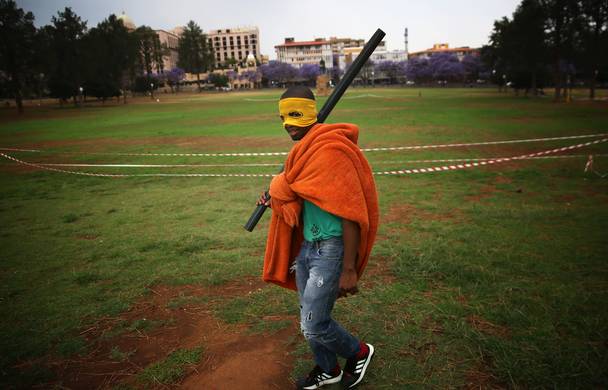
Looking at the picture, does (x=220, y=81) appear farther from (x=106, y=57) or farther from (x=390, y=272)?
(x=390, y=272)

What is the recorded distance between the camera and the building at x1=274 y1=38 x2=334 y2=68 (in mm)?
162750

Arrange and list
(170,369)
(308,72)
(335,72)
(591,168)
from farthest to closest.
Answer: (335,72) → (308,72) → (591,168) → (170,369)

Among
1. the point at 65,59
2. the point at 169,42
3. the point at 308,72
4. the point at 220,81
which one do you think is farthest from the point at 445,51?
the point at 65,59

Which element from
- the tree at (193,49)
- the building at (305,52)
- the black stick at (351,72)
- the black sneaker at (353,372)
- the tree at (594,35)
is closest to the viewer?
the black stick at (351,72)

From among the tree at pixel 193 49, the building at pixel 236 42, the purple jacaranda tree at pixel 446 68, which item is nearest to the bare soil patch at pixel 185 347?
the tree at pixel 193 49

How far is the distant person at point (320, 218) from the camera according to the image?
2.11 m

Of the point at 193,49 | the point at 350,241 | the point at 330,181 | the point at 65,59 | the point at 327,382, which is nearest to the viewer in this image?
the point at 330,181

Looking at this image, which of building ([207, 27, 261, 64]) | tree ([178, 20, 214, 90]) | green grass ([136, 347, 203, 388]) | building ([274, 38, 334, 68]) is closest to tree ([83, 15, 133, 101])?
tree ([178, 20, 214, 90])

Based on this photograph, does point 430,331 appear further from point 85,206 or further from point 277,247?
point 85,206

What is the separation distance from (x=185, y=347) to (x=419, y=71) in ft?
425

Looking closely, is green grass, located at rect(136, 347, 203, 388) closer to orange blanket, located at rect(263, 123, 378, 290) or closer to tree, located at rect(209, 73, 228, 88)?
orange blanket, located at rect(263, 123, 378, 290)

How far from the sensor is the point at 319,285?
2289 millimetres

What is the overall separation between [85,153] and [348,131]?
50.6 ft

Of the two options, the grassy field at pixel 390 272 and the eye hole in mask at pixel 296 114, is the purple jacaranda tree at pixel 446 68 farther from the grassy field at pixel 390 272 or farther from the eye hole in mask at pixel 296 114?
the eye hole in mask at pixel 296 114
